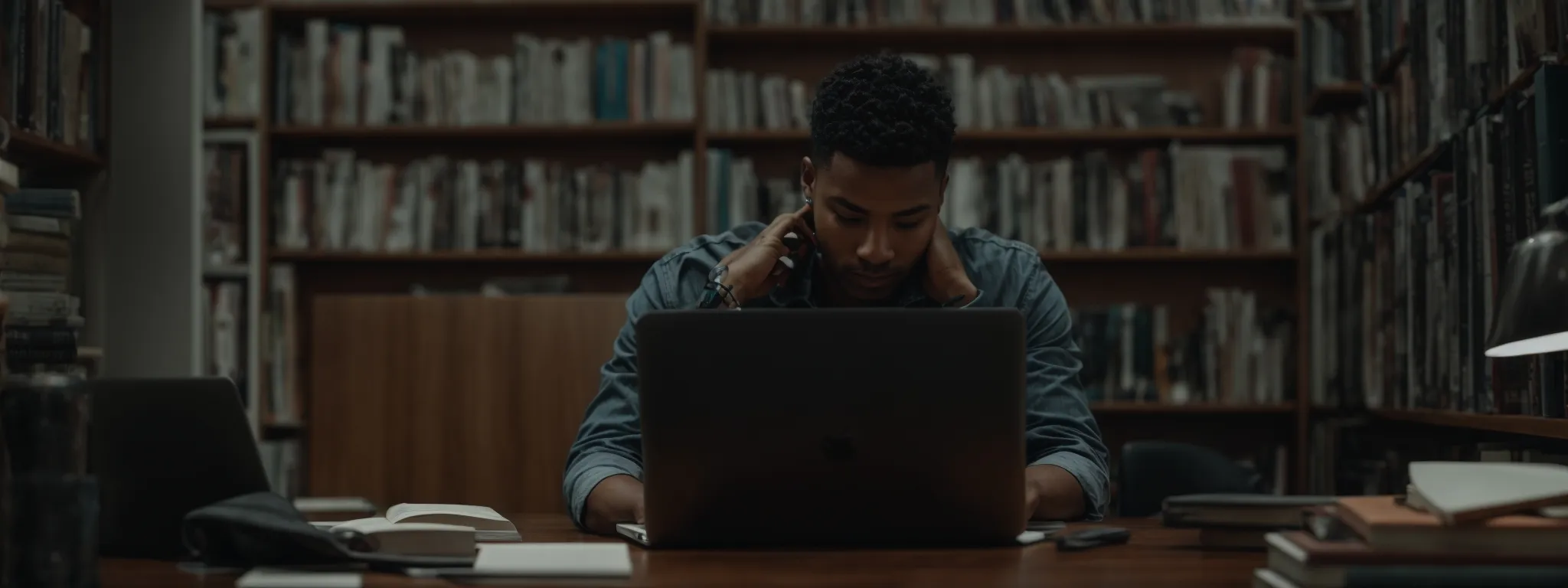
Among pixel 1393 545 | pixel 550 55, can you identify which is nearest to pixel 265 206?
pixel 550 55

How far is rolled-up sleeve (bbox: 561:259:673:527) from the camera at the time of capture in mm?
1621

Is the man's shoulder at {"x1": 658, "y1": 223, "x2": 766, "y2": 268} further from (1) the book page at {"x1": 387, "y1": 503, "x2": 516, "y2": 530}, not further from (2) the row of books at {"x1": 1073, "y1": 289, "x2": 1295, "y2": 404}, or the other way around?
(2) the row of books at {"x1": 1073, "y1": 289, "x2": 1295, "y2": 404}

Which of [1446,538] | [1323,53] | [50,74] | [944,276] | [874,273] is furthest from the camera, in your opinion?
[1323,53]

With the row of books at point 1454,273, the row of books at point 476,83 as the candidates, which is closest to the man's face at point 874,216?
the row of books at point 1454,273

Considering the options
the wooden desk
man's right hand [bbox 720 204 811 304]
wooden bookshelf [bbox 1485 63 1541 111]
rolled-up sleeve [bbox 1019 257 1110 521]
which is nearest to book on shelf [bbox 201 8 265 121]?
man's right hand [bbox 720 204 811 304]

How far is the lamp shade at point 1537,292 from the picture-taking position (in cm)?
114

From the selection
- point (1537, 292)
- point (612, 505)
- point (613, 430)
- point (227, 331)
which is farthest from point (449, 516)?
point (227, 331)

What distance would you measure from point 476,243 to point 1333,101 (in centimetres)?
231

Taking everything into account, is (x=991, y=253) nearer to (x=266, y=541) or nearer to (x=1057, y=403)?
(x=1057, y=403)

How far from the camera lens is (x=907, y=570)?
113cm

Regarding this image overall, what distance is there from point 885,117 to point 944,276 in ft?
0.98

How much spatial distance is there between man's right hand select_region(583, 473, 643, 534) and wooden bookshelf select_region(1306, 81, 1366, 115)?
263 centimetres

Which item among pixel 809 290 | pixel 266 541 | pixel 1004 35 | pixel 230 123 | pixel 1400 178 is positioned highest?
pixel 1004 35

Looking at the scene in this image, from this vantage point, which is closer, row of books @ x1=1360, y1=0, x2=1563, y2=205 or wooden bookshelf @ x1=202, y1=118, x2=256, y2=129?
row of books @ x1=1360, y1=0, x2=1563, y2=205
